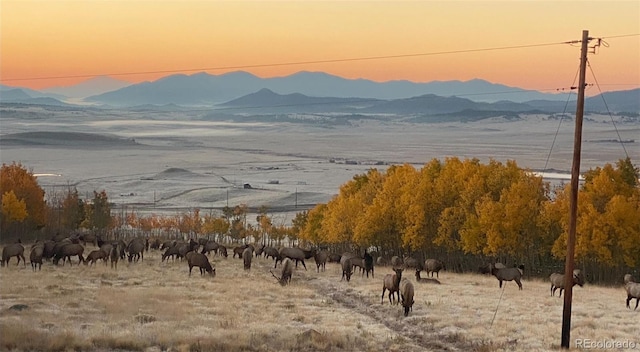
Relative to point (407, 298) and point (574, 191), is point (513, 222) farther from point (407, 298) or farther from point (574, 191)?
point (574, 191)

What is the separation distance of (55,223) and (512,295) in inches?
3741

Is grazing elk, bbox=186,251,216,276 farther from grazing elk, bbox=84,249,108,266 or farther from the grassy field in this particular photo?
grazing elk, bbox=84,249,108,266

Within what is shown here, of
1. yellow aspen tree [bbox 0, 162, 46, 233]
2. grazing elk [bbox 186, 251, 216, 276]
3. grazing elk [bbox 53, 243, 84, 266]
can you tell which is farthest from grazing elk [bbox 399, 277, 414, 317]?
yellow aspen tree [bbox 0, 162, 46, 233]

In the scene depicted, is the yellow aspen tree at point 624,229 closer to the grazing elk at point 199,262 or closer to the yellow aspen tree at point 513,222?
the yellow aspen tree at point 513,222

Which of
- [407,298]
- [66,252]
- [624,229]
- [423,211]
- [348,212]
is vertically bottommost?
[348,212]

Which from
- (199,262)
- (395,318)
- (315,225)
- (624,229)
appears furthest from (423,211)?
(395,318)

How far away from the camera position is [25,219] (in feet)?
318

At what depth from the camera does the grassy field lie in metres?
24.9

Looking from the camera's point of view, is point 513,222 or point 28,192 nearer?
point 513,222

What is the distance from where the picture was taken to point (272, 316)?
31031 millimetres

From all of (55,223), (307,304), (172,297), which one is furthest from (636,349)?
(55,223)

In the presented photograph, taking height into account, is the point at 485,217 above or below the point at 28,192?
above

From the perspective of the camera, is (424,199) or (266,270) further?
(424,199)

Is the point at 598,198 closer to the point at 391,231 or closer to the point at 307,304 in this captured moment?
the point at 391,231
